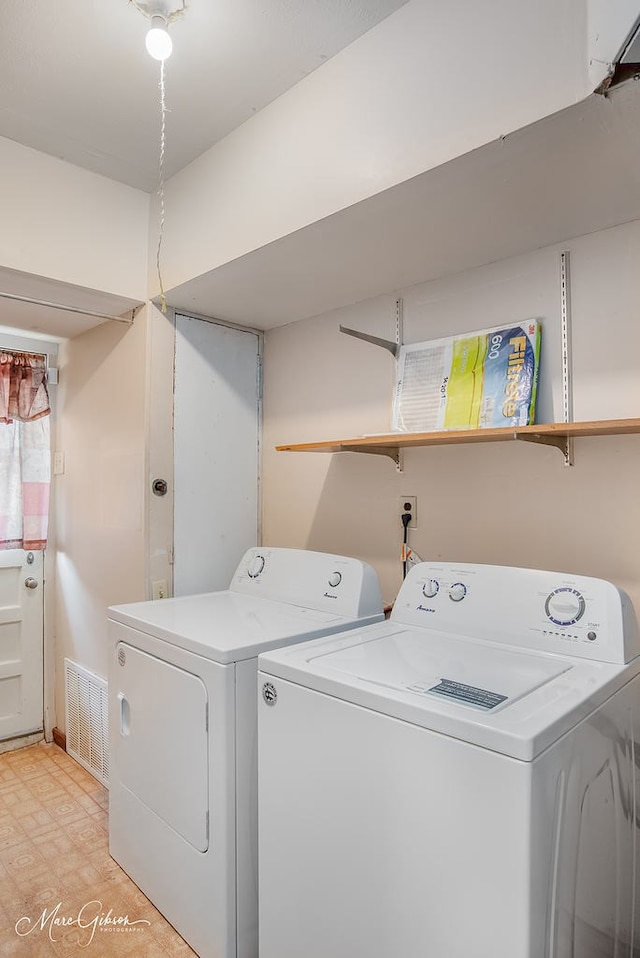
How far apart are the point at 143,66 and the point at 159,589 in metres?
1.73

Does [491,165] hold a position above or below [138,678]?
above

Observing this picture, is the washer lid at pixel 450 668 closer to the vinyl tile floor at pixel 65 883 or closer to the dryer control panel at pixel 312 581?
the dryer control panel at pixel 312 581

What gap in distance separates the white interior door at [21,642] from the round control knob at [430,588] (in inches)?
85.9

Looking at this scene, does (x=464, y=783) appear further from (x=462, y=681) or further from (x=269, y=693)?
(x=269, y=693)

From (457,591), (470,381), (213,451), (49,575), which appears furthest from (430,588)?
(49,575)

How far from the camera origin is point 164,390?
7.46ft

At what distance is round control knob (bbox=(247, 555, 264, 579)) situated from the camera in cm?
220

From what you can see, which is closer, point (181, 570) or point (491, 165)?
point (491, 165)

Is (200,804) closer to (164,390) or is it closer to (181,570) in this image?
(181,570)

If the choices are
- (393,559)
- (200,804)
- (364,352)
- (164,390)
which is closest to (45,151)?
(164,390)

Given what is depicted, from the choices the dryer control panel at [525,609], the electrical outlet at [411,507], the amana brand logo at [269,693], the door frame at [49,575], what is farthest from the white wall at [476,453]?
the door frame at [49,575]

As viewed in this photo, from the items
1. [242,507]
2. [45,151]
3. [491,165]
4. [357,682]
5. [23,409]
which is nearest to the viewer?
[357,682]

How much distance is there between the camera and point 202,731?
152cm

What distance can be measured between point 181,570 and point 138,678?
58 centimetres
